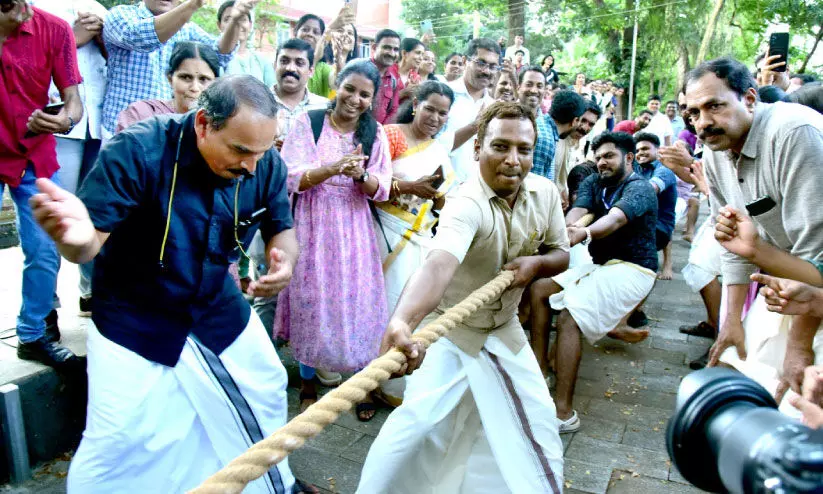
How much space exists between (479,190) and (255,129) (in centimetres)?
97

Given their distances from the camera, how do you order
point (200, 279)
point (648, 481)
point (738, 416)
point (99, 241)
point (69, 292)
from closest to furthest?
point (738, 416), point (99, 241), point (200, 279), point (648, 481), point (69, 292)

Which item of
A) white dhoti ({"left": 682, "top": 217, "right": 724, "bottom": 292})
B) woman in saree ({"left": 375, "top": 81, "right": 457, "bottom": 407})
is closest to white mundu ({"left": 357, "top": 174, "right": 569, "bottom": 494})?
woman in saree ({"left": 375, "top": 81, "right": 457, "bottom": 407})

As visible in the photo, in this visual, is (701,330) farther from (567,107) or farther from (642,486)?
(642,486)

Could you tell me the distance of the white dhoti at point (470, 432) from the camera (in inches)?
97.6

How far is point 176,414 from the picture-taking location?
232 cm

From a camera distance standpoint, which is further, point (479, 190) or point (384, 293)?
point (384, 293)

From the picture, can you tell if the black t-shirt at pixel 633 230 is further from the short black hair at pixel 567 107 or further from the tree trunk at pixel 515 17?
the tree trunk at pixel 515 17

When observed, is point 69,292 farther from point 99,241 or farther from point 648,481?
point 648,481

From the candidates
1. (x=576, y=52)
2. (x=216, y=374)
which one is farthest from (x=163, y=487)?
(x=576, y=52)

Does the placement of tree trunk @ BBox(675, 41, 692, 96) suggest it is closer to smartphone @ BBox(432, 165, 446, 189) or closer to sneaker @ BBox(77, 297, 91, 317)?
smartphone @ BBox(432, 165, 446, 189)

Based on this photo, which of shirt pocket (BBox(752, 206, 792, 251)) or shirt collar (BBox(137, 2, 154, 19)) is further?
shirt collar (BBox(137, 2, 154, 19))

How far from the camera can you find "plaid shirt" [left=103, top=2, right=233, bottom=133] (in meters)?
3.43

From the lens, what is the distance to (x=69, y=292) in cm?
419

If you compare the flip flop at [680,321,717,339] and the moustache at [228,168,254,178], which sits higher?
the moustache at [228,168,254,178]
